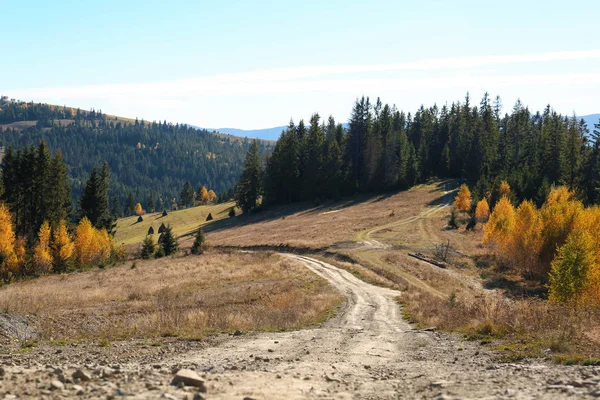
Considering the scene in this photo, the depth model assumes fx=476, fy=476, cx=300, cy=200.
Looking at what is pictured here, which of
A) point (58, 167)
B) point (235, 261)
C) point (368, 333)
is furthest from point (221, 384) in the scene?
point (58, 167)

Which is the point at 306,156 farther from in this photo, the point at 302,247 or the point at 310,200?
the point at 302,247

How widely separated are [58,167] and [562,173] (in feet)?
286

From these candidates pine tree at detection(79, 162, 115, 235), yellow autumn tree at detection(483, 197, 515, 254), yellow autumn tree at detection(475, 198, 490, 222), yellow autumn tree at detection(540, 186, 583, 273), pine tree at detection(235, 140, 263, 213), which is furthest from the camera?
pine tree at detection(235, 140, 263, 213)

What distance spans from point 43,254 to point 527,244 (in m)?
55.0

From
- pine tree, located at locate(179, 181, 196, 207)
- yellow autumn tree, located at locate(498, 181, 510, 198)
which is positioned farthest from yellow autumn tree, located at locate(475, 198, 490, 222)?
pine tree, located at locate(179, 181, 196, 207)

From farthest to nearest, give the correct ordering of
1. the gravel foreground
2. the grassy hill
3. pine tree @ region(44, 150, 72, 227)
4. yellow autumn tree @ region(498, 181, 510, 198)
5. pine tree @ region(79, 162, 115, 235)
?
the grassy hill < yellow autumn tree @ region(498, 181, 510, 198) < pine tree @ region(79, 162, 115, 235) < pine tree @ region(44, 150, 72, 227) < the gravel foreground

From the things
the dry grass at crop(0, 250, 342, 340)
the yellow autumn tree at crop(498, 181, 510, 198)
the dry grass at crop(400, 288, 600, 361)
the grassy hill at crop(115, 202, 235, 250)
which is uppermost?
the yellow autumn tree at crop(498, 181, 510, 198)

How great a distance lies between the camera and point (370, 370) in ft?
41.1

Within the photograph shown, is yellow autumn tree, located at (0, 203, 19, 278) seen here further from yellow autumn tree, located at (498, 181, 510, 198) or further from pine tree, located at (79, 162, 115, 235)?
yellow autumn tree, located at (498, 181, 510, 198)

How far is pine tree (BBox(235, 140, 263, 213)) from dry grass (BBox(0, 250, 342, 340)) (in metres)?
53.1

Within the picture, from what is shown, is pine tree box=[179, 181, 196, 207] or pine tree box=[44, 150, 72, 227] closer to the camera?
pine tree box=[44, 150, 72, 227]

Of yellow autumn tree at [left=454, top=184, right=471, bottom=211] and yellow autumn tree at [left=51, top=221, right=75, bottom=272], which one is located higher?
yellow autumn tree at [left=454, top=184, right=471, bottom=211]

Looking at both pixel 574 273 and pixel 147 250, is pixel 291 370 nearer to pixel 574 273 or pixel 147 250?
pixel 574 273

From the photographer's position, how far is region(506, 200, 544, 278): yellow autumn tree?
169 feet
